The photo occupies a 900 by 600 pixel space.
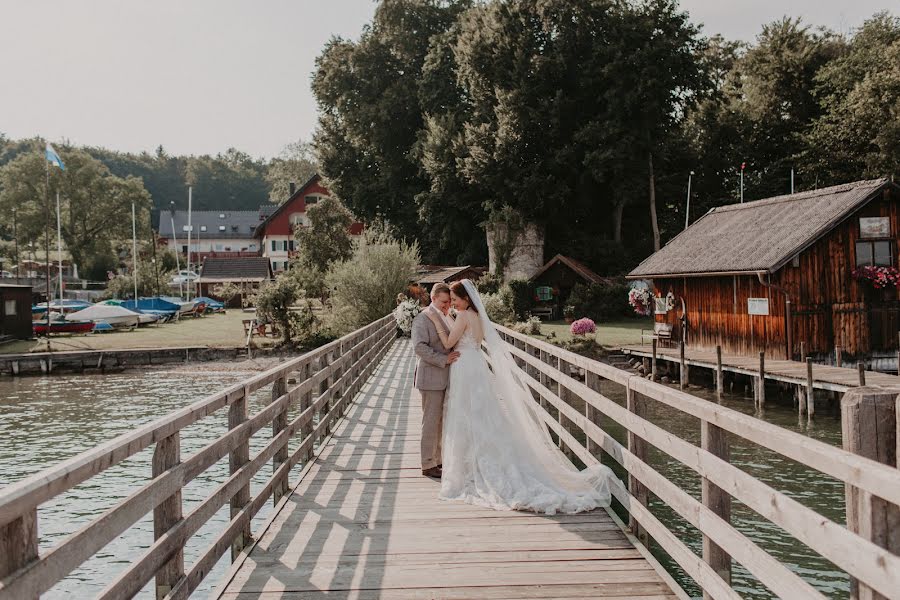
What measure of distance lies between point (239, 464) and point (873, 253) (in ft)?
78.1

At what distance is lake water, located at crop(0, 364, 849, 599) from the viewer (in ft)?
30.6

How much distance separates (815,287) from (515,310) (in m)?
21.0

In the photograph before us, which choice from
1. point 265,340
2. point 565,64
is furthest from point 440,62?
point 265,340

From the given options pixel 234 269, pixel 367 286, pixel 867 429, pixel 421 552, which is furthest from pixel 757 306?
pixel 234 269

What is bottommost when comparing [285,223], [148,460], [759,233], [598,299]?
[148,460]

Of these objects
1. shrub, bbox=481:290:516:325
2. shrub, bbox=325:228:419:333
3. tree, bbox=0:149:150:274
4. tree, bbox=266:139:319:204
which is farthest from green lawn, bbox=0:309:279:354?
tree, bbox=266:139:319:204

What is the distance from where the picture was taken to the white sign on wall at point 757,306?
2455 cm

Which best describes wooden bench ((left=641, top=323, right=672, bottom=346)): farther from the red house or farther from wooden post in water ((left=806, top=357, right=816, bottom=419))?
the red house

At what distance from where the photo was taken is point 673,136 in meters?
49.4

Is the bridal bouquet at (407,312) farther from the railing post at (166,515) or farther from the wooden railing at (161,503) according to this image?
the railing post at (166,515)

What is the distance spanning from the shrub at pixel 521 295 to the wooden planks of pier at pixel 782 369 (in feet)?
46.2

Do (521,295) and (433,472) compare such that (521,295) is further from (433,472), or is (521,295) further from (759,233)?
(433,472)

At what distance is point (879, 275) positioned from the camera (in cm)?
2384

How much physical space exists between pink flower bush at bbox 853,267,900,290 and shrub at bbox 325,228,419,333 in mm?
19388
